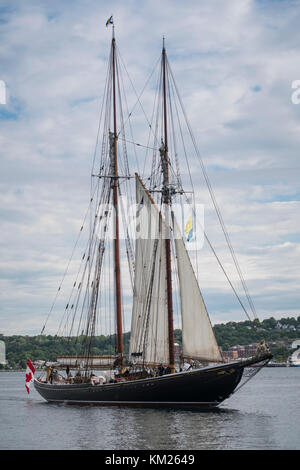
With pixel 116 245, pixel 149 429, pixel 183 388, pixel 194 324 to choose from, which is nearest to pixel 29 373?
pixel 116 245

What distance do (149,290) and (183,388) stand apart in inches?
445

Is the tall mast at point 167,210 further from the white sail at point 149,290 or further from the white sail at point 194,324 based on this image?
the white sail at point 194,324

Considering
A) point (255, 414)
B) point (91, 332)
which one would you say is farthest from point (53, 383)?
point (255, 414)


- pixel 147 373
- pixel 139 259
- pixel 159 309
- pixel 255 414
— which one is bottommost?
pixel 255 414

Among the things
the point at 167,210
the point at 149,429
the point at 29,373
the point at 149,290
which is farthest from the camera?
the point at 29,373

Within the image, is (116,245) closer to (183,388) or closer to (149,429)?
(183,388)

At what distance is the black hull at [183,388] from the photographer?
54.6 metres

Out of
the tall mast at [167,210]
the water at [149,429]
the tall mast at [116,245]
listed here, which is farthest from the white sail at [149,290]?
the water at [149,429]

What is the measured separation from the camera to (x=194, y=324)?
57.0m

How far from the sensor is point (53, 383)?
2872 inches

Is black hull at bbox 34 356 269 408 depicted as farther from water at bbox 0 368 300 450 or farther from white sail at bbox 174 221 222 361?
white sail at bbox 174 221 222 361
